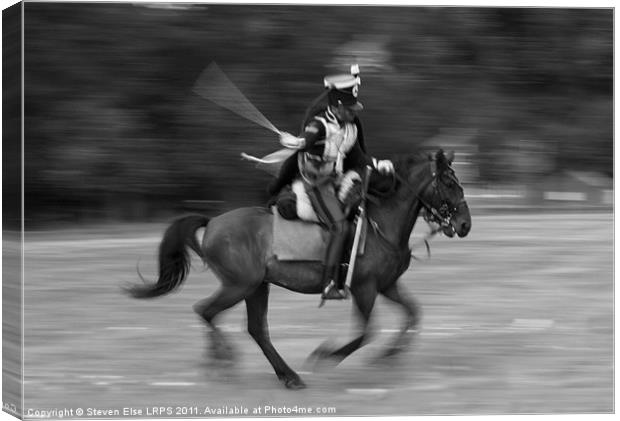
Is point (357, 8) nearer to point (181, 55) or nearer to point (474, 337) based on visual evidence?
point (181, 55)

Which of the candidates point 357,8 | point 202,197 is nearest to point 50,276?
point 202,197

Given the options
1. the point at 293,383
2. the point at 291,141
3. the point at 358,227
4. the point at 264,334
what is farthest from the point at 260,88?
the point at 293,383

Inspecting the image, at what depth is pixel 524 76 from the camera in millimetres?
10594

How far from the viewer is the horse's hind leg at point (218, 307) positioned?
994cm

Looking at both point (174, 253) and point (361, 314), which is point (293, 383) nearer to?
point (361, 314)

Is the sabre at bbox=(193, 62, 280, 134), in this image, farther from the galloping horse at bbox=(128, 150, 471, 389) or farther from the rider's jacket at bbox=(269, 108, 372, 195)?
the galloping horse at bbox=(128, 150, 471, 389)

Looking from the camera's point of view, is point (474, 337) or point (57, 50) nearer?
point (57, 50)

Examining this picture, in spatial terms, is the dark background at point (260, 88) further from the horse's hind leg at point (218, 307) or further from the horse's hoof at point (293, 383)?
the horse's hoof at point (293, 383)

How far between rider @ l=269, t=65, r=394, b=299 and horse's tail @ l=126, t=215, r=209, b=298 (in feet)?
2.11

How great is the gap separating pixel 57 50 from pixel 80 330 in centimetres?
194

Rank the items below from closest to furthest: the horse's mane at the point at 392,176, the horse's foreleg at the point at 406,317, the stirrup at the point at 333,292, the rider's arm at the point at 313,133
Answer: the rider's arm at the point at 313,133
the stirrup at the point at 333,292
the horse's mane at the point at 392,176
the horse's foreleg at the point at 406,317

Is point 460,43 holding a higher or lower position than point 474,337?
higher

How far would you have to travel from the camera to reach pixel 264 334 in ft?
33.4

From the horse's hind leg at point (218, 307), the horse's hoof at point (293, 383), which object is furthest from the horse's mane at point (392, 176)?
the horse's hoof at point (293, 383)
